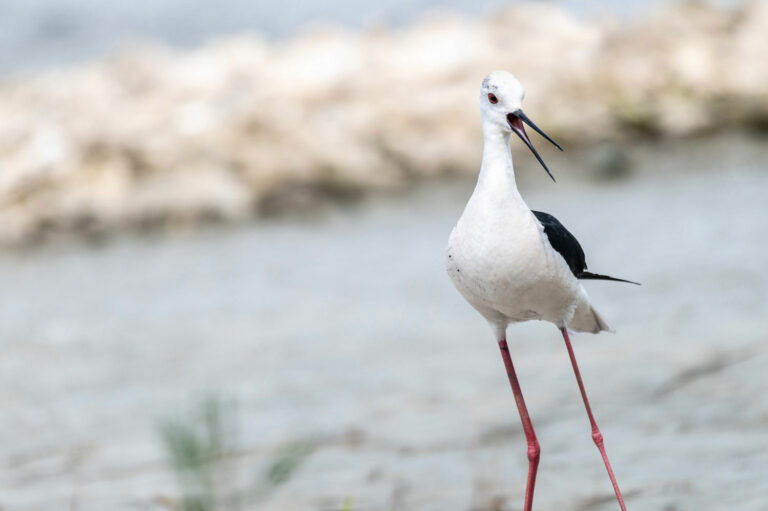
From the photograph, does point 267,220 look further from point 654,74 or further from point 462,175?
point 654,74

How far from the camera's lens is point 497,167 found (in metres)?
2.22

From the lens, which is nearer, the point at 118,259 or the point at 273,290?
the point at 273,290

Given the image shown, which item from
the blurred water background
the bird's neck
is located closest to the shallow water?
the blurred water background

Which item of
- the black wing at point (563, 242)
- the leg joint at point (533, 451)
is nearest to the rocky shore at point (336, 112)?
the leg joint at point (533, 451)

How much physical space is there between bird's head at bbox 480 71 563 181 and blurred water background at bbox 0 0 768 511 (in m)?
0.82

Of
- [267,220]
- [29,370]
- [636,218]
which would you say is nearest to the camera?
[29,370]

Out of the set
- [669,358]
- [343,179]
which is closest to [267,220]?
[343,179]

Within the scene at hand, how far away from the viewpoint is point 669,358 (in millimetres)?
5555

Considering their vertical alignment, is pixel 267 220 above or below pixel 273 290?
above

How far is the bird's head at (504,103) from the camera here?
2.16 m

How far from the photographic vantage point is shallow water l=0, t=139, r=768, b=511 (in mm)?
4293

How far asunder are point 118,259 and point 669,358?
6514mm

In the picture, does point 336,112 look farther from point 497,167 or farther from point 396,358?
point 497,167

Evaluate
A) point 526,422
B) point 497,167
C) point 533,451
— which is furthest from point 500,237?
point 533,451
